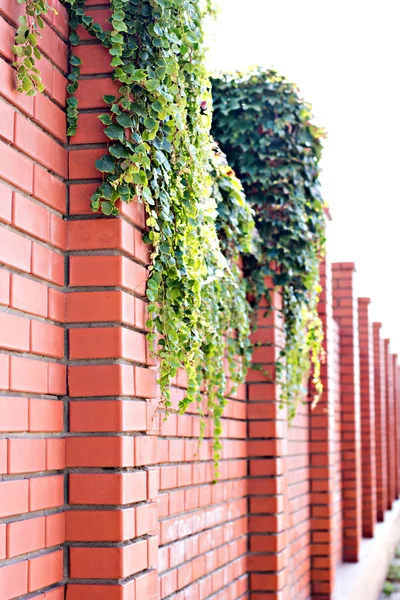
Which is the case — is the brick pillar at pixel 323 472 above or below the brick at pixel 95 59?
below

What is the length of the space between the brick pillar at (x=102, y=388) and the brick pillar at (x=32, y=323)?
0.04 metres

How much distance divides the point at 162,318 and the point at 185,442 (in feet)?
2.93

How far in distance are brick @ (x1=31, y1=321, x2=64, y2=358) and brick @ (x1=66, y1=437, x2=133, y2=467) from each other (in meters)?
0.22

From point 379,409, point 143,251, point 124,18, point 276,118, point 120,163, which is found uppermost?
point 276,118

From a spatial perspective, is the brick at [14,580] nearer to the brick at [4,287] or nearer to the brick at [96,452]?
the brick at [96,452]

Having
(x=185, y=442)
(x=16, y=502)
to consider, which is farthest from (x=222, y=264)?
(x=16, y=502)

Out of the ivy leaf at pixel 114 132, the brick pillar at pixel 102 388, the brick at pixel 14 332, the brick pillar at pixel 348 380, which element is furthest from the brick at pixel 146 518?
the brick pillar at pixel 348 380

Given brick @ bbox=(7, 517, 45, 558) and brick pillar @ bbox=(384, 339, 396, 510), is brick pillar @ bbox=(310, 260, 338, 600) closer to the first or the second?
brick @ bbox=(7, 517, 45, 558)

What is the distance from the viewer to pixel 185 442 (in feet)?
10.1

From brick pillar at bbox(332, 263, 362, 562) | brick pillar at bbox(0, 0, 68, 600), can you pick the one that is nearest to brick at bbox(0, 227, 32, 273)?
brick pillar at bbox(0, 0, 68, 600)

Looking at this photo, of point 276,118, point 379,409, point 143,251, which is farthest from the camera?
point 379,409

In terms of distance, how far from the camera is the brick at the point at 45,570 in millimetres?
1825

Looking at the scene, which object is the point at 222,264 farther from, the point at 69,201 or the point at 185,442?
the point at 69,201

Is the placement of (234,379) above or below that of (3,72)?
below
